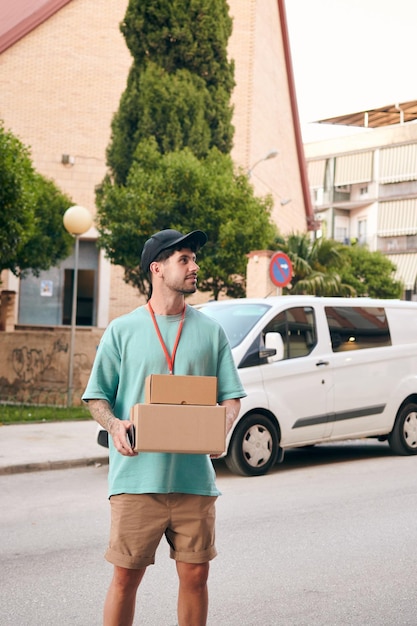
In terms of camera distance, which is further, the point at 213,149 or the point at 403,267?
the point at 403,267

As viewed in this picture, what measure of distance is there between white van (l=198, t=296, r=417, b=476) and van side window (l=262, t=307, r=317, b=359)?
0.04 feet

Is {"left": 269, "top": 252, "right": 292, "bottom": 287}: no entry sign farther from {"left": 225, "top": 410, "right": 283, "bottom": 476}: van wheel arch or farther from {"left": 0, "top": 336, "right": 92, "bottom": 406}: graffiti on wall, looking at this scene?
{"left": 225, "top": 410, "right": 283, "bottom": 476}: van wheel arch

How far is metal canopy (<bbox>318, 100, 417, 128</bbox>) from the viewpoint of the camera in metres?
89.9

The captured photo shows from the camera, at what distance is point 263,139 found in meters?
39.5

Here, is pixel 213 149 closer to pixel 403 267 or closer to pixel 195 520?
pixel 195 520

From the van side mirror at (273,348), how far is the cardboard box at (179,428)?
20.9ft

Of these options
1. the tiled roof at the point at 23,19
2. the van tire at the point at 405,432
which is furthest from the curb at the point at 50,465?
the tiled roof at the point at 23,19

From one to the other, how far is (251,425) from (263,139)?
30.3 m

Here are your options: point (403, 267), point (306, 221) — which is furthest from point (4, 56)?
point (403, 267)

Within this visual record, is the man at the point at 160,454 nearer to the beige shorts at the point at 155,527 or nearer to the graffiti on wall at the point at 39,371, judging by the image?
the beige shorts at the point at 155,527

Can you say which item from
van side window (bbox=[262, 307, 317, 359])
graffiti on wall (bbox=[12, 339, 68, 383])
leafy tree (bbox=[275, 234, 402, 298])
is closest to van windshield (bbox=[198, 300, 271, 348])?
van side window (bbox=[262, 307, 317, 359])

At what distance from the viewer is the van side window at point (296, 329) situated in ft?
35.7

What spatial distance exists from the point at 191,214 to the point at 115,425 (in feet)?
64.9

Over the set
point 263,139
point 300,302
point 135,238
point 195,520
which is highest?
point 263,139
